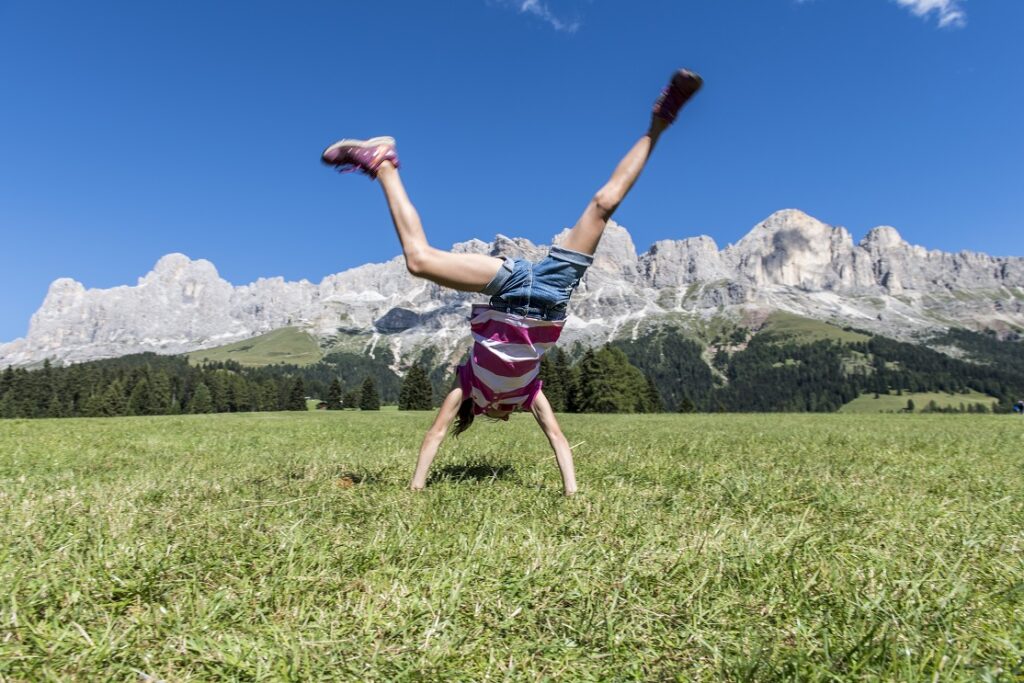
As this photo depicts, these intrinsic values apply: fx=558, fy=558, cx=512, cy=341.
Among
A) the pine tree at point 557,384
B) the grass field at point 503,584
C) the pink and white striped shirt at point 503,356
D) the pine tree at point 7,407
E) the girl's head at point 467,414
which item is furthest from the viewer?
the pine tree at point 7,407

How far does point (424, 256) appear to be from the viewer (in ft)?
15.8

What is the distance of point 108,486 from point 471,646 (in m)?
5.10

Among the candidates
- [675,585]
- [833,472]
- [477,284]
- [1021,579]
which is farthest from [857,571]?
Answer: [833,472]

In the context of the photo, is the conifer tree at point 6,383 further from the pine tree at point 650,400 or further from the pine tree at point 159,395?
the pine tree at point 650,400

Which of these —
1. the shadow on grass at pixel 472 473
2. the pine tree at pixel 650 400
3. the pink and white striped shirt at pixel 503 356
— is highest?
the pink and white striped shirt at pixel 503 356

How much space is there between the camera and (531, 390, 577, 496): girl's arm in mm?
5718

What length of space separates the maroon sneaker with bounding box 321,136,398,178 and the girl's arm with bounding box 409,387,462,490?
95.2 inches

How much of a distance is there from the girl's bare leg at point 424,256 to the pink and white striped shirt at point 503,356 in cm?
46

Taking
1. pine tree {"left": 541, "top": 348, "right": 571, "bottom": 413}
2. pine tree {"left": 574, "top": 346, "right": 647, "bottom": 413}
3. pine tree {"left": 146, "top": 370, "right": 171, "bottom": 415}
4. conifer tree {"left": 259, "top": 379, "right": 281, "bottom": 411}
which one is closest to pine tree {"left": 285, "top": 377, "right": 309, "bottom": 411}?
conifer tree {"left": 259, "top": 379, "right": 281, "bottom": 411}

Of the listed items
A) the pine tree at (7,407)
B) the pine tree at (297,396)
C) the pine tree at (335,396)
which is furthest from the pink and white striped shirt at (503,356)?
the pine tree at (7,407)

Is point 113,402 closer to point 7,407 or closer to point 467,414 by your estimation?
point 7,407

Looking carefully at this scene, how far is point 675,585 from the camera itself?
309 centimetres

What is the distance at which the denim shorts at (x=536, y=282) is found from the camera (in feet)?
17.3

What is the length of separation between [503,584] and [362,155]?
3952mm
